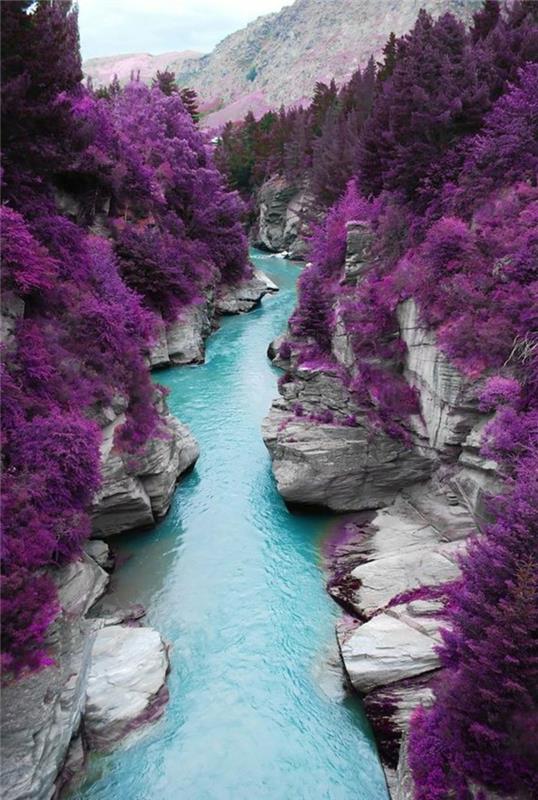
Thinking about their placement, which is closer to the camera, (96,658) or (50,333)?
(96,658)

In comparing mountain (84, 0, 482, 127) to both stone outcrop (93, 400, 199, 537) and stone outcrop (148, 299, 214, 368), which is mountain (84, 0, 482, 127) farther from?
stone outcrop (93, 400, 199, 537)

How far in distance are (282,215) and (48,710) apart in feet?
238

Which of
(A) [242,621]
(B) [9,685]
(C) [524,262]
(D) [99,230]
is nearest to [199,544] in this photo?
(A) [242,621]

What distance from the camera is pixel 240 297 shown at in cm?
4841

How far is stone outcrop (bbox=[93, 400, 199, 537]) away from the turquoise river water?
81 cm

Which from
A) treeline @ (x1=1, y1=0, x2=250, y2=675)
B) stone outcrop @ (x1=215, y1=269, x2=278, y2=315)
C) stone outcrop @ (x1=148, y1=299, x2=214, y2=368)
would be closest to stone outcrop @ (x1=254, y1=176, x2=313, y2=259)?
stone outcrop @ (x1=215, y1=269, x2=278, y2=315)

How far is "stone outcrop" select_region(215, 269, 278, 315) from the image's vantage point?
1858 inches

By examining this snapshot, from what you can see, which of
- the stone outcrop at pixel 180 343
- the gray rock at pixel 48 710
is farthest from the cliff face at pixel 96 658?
the stone outcrop at pixel 180 343

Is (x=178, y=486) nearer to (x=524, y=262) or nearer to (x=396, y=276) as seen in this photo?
(x=396, y=276)

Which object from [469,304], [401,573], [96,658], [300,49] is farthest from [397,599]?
[300,49]

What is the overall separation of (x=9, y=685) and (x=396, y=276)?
18.4 meters

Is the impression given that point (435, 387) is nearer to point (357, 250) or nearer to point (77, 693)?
point (357, 250)

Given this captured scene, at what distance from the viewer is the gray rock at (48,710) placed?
10102 millimetres

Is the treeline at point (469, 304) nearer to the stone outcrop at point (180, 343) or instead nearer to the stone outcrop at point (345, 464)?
the stone outcrop at point (345, 464)
